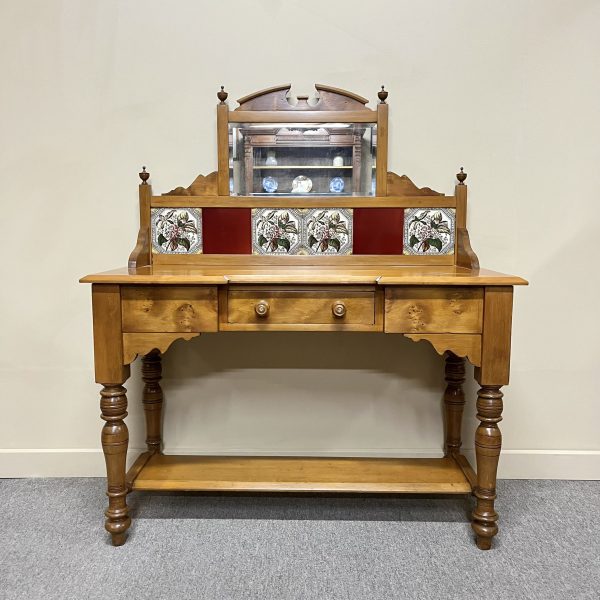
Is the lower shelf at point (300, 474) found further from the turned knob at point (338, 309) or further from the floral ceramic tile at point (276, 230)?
the floral ceramic tile at point (276, 230)

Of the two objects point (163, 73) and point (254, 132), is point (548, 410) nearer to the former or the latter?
point (254, 132)

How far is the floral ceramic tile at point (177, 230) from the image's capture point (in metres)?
2.16

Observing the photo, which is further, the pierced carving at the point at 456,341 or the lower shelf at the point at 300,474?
the lower shelf at the point at 300,474

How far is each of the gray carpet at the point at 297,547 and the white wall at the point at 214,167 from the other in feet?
0.94

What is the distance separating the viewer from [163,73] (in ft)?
7.23

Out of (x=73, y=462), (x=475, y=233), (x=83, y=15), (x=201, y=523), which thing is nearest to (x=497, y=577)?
(x=201, y=523)

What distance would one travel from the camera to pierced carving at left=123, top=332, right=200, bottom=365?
173 cm

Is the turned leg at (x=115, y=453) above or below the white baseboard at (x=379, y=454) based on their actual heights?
above

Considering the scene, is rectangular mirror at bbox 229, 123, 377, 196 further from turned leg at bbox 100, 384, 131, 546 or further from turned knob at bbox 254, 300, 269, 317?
turned leg at bbox 100, 384, 131, 546

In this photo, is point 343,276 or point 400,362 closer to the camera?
point 343,276

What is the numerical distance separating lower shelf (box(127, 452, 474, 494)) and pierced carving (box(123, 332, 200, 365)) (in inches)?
20.8

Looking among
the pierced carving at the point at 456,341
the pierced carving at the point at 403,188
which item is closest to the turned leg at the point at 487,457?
the pierced carving at the point at 456,341

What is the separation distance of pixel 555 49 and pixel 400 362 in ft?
4.83

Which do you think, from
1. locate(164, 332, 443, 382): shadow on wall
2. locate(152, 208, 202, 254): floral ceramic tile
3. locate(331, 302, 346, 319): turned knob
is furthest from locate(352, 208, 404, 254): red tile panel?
locate(152, 208, 202, 254): floral ceramic tile
